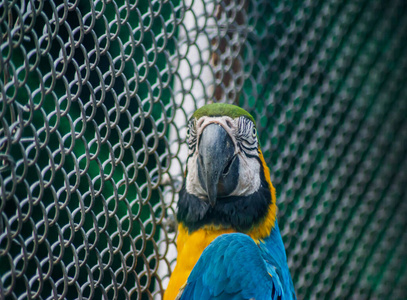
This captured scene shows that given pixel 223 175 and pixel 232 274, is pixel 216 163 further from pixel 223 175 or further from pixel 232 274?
pixel 232 274

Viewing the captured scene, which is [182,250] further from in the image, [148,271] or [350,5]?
[350,5]

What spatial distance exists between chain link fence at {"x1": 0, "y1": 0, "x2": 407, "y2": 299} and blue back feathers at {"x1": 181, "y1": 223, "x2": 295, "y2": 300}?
332 mm

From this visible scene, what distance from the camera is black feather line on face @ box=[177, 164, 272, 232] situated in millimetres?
1262

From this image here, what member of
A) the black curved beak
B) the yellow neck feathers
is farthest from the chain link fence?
the black curved beak

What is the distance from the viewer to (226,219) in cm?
126

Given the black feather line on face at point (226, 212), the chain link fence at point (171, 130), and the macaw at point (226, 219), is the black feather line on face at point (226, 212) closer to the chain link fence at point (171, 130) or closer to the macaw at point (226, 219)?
the macaw at point (226, 219)

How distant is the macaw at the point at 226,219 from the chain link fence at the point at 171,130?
0.22 m

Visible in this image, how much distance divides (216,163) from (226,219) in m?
0.20

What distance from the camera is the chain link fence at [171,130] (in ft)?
3.53

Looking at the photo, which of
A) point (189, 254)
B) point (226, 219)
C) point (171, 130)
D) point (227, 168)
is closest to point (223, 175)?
point (227, 168)

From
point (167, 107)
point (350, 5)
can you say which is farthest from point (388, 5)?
point (167, 107)

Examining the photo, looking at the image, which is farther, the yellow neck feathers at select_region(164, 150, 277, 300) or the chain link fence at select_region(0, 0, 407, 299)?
the yellow neck feathers at select_region(164, 150, 277, 300)

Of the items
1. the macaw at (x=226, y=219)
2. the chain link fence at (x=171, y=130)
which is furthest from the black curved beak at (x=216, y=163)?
the chain link fence at (x=171, y=130)

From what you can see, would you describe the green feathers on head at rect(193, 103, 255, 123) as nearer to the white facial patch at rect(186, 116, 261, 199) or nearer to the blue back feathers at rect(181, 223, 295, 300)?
the white facial patch at rect(186, 116, 261, 199)
